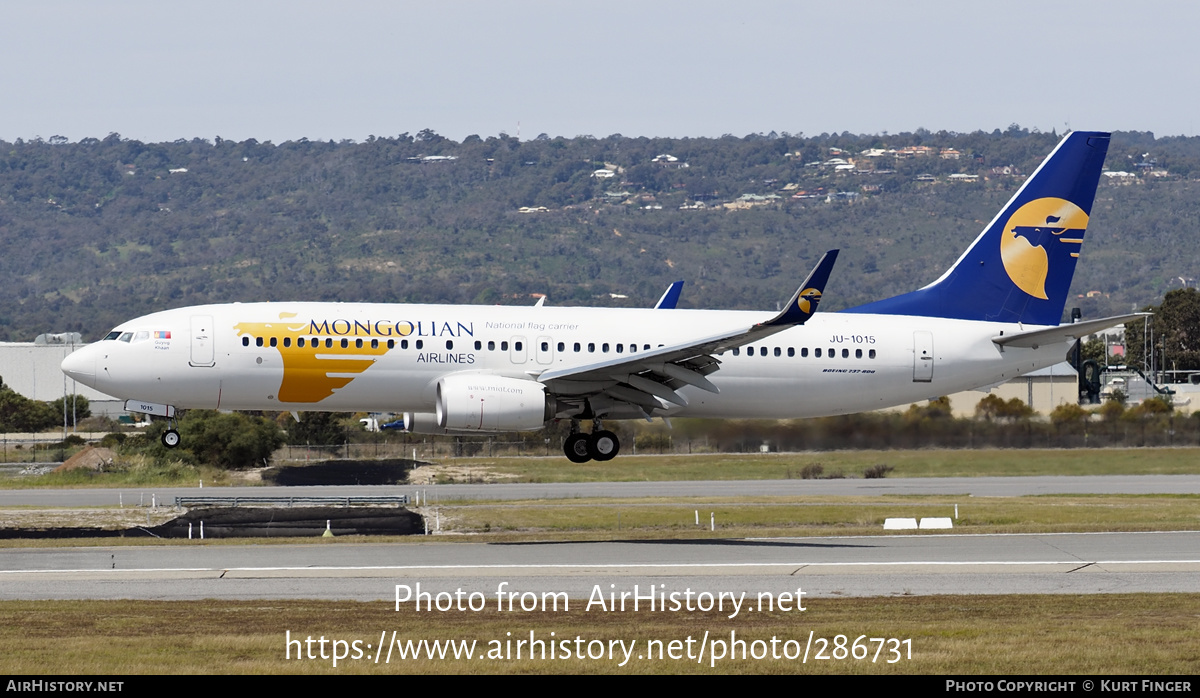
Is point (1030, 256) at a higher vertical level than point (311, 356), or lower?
higher

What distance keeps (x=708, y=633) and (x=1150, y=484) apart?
134ft

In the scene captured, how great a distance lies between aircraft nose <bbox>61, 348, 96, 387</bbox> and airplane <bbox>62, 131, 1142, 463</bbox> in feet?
0.16

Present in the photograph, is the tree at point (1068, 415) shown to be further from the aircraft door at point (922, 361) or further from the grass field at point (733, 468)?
the aircraft door at point (922, 361)

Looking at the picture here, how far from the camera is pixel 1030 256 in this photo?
3847 centimetres

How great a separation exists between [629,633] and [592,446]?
1276 cm

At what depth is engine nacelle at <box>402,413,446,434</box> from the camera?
114 feet

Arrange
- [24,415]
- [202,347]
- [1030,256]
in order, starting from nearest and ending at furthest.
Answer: [202,347], [1030,256], [24,415]

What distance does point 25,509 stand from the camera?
154 ft

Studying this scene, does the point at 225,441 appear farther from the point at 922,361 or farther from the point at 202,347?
the point at 922,361

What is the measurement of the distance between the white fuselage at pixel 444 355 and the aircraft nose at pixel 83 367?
0.04 meters

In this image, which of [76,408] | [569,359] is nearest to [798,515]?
[569,359]

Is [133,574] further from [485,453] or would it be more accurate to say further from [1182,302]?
[1182,302]

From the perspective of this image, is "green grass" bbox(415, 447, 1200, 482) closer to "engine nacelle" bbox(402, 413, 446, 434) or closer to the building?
"engine nacelle" bbox(402, 413, 446, 434)

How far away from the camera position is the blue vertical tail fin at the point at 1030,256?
38.1 metres
